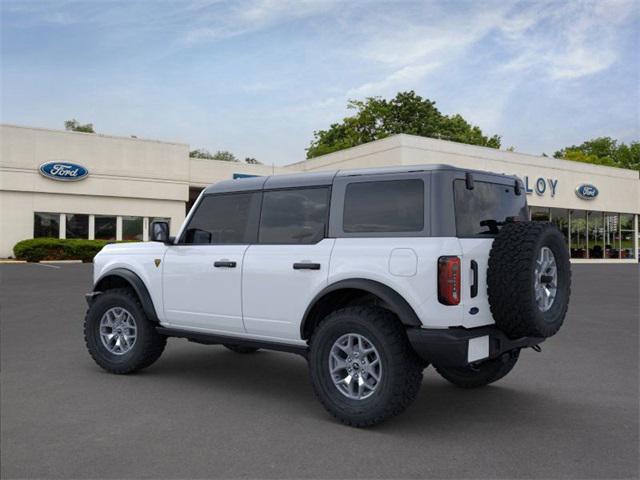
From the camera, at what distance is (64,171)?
34.5 m

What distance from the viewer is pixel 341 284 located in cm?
488

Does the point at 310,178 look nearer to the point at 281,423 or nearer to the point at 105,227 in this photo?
the point at 281,423

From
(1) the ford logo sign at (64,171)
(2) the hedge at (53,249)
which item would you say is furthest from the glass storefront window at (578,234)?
(1) the ford logo sign at (64,171)

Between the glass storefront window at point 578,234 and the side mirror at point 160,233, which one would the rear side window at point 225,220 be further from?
the glass storefront window at point 578,234

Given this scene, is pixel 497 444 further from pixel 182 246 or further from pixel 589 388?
pixel 182 246

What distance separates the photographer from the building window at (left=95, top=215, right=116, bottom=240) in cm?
3600

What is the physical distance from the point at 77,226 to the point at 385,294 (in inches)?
1339

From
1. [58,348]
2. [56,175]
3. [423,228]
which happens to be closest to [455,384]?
[423,228]

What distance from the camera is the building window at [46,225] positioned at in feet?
113

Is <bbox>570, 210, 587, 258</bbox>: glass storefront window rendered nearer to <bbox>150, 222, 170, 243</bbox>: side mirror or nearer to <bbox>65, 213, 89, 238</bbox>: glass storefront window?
<bbox>65, 213, 89, 238</bbox>: glass storefront window

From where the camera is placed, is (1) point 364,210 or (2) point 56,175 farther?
(2) point 56,175

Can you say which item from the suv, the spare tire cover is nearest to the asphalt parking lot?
the suv

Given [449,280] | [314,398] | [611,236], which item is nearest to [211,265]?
[314,398]

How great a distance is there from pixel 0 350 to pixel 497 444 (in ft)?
20.4
